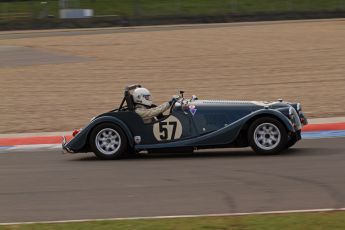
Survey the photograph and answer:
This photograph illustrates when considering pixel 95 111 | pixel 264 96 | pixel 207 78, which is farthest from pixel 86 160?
pixel 207 78

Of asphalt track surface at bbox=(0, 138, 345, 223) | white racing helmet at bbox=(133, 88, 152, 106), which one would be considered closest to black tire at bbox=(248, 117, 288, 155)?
asphalt track surface at bbox=(0, 138, 345, 223)

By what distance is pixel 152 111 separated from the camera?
1185 centimetres

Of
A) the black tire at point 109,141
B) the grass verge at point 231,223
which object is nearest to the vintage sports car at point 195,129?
the black tire at point 109,141

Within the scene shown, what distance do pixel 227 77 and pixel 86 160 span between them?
11.9m

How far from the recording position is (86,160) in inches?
483

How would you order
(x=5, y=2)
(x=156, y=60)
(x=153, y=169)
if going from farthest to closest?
(x=5, y=2), (x=156, y=60), (x=153, y=169)

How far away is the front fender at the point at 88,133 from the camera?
38.8ft

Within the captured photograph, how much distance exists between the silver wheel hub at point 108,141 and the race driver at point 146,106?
0.50m

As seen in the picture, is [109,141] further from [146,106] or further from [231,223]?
[231,223]

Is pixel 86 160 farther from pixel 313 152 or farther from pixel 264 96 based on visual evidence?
pixel 264 96

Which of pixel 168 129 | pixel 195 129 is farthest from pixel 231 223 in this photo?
pixel 168 129

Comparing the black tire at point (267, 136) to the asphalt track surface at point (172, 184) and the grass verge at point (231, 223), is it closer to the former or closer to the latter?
the asphalt track surface at point (172, 184)

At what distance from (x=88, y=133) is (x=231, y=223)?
17.9ft

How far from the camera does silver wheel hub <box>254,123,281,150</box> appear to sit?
1131 centimetres
